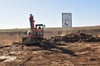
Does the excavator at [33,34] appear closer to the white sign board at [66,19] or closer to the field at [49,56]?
the field at [49,56]

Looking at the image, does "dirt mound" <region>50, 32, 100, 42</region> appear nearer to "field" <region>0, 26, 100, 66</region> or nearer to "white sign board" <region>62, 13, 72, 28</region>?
"field" <region>0, 26, 100, 66</region>

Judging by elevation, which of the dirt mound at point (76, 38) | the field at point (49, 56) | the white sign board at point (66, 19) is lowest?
the field at point (49, 56)

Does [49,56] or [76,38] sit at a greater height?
[76,38]

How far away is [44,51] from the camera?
2402 centimetres

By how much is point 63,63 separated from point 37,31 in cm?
857

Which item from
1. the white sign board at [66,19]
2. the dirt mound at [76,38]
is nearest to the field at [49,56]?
the white sign board at [66,19]

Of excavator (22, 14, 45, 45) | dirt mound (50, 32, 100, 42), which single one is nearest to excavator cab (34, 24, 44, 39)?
excavator (22, 14, 45, 45)

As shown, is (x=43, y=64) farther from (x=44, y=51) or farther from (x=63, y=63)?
(x=44, y=51)

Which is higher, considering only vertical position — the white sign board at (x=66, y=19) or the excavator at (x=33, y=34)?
the white sign board at (x=66, y=19)

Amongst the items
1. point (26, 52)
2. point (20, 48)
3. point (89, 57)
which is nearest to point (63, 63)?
point (89, 57)

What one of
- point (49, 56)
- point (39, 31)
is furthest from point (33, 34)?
point (49, 56)

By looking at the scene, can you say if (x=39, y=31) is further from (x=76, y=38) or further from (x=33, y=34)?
(x=76, y=38)

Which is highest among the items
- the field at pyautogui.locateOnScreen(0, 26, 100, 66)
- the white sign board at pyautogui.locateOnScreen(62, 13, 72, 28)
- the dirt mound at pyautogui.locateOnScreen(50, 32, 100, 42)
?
the white sign board at pyautogui.locateOnScreen(62, 13, 72, 28)

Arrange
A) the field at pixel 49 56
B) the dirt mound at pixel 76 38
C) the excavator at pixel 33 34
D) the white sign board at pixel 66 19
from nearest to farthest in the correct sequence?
the field at pixel 49 56 → the white sign board at pixel 66 19 → the excavator at pixel 33 34 → the dirt mound at pixel 76 38
